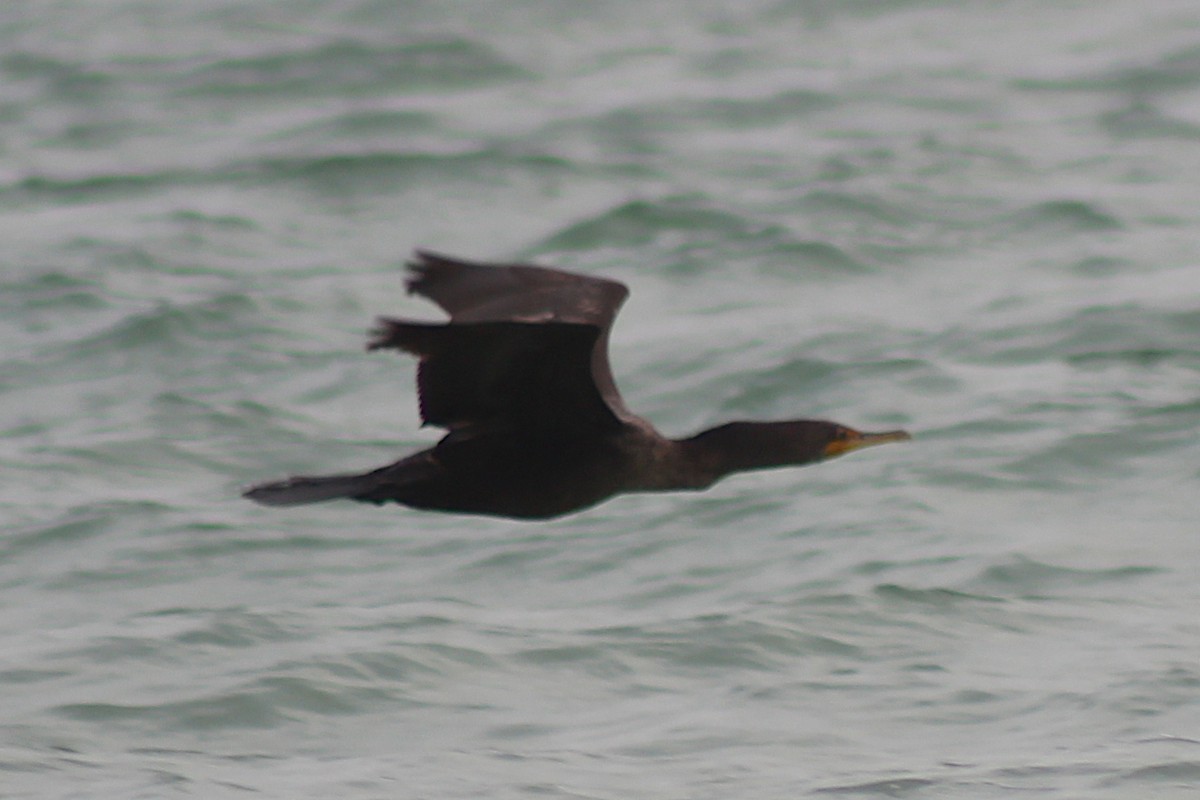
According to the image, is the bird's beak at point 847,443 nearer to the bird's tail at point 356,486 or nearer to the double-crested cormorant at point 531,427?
the double-crested cormorant at point 531,427

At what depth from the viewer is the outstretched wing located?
5.41m

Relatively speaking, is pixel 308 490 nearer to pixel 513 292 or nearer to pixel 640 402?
pixel 513 292

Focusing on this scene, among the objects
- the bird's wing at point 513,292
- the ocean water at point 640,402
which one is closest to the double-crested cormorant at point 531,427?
the bird's wing at point 513,292

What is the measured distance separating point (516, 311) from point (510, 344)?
7.9 inches

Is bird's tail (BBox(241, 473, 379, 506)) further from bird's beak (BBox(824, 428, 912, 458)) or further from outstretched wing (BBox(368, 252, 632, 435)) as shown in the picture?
bird's beak (BBox(824, 428, 912, 458))

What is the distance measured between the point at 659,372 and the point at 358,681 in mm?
3519

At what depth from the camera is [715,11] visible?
61.0 ft

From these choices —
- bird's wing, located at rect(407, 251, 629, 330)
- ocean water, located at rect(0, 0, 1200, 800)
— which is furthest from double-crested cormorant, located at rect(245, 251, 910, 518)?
ocean water, located at rect(0, 0, 1200, 800)

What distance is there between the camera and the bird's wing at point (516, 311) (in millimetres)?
5426

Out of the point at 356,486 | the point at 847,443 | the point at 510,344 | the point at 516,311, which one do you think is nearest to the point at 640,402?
the point at 847,443

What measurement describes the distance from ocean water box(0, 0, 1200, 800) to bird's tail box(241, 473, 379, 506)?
823 mm

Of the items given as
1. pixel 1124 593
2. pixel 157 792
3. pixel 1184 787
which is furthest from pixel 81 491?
pixel 1184 787

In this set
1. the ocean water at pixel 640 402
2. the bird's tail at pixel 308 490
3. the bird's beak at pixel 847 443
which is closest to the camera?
the bird's tail at pixel 308 490

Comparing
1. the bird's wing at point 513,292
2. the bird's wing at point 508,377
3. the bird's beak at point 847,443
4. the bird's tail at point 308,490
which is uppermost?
the bird's wing at point 513,292
